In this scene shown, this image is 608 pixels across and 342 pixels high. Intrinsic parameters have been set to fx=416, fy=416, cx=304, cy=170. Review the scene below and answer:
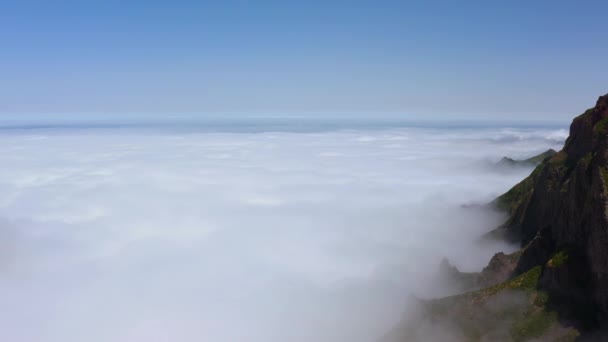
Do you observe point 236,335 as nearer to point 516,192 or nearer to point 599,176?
point 516,192

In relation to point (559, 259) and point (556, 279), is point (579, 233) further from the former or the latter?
point (556, 279)

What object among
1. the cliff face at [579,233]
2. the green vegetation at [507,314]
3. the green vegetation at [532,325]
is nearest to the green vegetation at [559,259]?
the cliff face at [579,233]

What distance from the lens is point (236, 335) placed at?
88.5 metres

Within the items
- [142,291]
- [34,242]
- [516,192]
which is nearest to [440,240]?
[516,192]

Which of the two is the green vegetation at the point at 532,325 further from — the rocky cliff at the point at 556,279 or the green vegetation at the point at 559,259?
the green vegetation at the point at 559,259

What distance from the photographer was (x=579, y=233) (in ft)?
139

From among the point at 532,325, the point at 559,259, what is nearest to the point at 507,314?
the point at 532,325

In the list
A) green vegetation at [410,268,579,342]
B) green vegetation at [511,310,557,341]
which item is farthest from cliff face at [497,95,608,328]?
green vegetation at [511,310,557,341]

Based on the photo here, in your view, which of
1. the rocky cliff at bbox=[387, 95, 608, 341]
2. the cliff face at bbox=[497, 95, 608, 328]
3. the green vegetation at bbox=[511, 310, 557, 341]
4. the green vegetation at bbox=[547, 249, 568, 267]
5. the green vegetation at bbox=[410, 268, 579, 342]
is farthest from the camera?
the green vegetation at bbox=[547, 249, 568, 267]

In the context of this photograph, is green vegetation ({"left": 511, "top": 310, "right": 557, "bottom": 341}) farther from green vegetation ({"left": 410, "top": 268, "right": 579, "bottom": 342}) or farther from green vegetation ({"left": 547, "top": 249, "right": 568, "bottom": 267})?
green vegetation ({"left": 547, "top": 249, "right": 568, "bottom": 267})

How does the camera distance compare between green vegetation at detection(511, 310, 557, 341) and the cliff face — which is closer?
the cliff face

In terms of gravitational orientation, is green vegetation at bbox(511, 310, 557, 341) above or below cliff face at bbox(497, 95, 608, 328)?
below

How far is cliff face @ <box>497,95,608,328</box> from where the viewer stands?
37.6 m

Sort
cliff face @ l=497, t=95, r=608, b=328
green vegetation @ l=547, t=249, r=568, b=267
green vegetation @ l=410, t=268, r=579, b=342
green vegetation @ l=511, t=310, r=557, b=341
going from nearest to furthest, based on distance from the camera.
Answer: cliff face @ l=497, t=95, r=608, b=328, green vegetation @ l=511, t=310, r=557, b=341, green vegetation @ l=410, t=268, r=579, b=342, green vegetation @ l=547, t=249, r=568, b=267
